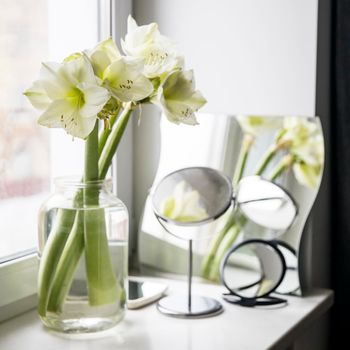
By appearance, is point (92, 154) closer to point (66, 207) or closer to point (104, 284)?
point (66, 207)

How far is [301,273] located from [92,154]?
1.65 ft

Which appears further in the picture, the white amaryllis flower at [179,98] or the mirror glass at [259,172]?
the mirror glass at [259,172]

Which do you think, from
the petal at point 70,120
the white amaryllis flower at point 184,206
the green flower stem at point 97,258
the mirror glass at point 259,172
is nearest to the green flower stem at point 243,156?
the mirror glass at point 259,172

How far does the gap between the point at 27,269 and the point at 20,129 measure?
25cm

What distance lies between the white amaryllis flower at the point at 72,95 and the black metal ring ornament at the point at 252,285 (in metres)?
0.47

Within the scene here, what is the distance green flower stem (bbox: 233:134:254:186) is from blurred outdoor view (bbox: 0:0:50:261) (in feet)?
1.22

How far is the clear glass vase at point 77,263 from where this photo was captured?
3.67 feet

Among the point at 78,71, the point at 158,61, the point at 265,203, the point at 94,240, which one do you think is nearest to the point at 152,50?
the point at 158,61

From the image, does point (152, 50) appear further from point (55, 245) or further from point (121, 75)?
point (55, 245)

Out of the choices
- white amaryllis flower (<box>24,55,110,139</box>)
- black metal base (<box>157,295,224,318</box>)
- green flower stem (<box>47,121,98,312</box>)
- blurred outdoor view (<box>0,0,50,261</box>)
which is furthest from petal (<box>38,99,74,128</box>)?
black metal base (<box>157,295,224,318</box>)

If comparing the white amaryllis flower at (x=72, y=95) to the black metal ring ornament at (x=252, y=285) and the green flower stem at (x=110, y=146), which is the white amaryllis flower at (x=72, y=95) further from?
the black metal ring ornament at (x=252, y=285)

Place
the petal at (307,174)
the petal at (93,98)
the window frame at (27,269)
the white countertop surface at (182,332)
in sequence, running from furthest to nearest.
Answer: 1. the petal at (307,174)
2. the window frame at (27,269)
3. the white countertop surface at (182,332)
4. the petal at (93,98)

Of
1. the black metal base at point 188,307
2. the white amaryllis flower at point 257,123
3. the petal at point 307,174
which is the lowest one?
the black metal base at point 188,307

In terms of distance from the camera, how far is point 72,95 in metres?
1.01
